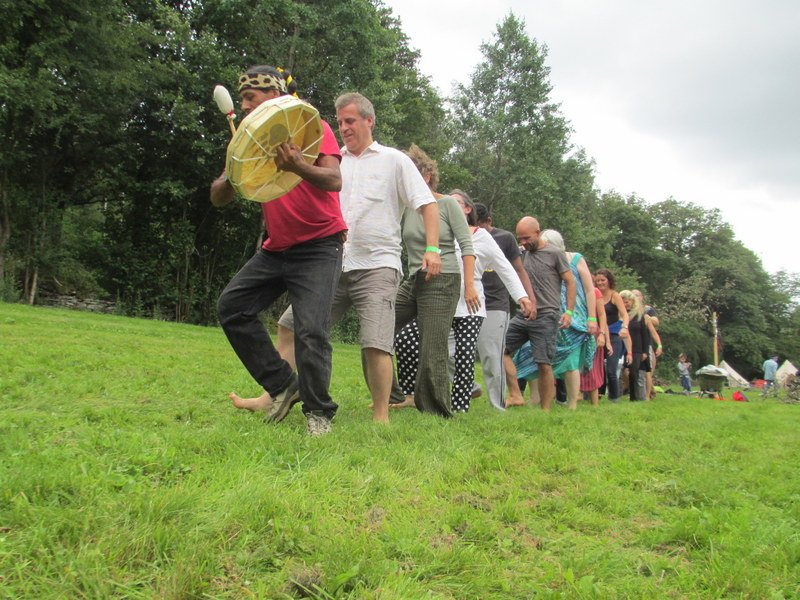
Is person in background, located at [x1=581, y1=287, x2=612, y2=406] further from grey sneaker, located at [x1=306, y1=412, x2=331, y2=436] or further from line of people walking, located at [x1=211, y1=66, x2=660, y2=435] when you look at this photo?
grey sneaker, located at [x1=306, y1=412, x2=331, y2=436]

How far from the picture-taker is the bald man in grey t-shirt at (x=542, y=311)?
716 cm

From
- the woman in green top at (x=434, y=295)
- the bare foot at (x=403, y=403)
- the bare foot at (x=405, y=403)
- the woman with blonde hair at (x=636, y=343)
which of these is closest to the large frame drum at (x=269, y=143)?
the woman in green top at (x=434, y=295)

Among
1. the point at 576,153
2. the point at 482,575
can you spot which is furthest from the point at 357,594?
the point at 576,153

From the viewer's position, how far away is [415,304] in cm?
551

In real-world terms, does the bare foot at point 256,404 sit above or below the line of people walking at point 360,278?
below

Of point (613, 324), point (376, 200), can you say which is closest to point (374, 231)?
point (376, 200)

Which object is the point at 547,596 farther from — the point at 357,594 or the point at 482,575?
the point at 357,594

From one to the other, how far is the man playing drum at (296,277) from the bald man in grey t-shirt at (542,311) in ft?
12.6

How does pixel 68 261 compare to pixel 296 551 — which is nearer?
pixel 296 551

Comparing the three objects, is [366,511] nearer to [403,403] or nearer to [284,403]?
[284,403]

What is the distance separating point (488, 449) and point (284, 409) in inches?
51.3

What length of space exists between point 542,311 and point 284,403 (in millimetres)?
4100

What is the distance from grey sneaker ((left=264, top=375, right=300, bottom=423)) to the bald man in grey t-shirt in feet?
12.4

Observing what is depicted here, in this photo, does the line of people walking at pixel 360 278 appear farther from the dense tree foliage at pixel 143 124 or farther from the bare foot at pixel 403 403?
the dense tree foliage at pixel 143 124
